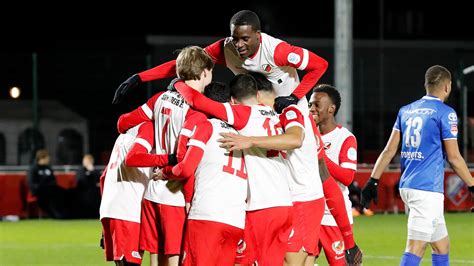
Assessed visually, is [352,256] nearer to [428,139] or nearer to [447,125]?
[428,139]

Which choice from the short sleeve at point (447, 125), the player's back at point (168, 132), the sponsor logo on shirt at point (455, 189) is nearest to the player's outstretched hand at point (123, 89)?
the player's back at point (168, 132)

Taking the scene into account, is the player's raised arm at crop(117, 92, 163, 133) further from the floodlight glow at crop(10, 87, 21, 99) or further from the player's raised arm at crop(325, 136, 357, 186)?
the floodlight glow at crop(10, 87, 21, 99)

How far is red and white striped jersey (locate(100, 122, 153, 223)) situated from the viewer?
9109 millimetres

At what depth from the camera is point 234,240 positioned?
317 inches

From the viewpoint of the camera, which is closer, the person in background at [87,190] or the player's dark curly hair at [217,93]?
the player's dark curly hair at [217,93]

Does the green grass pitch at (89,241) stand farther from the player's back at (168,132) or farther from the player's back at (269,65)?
the player's back at (168,132)

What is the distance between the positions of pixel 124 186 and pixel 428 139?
2809 mm

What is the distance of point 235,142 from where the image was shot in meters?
7.90

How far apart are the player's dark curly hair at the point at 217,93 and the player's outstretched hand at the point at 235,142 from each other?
0.55m

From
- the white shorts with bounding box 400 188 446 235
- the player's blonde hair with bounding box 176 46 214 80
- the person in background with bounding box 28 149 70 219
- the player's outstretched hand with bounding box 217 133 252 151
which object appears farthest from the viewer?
the person in background with bounding box 28 149 70 219

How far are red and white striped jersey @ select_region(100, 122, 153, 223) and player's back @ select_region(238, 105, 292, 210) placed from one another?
1213 millimetres

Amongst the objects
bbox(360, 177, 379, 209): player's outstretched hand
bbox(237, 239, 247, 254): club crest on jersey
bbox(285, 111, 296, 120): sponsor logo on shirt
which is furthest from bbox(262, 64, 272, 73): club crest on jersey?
bbox(360, 177, 379, 209): player's outstretched hand

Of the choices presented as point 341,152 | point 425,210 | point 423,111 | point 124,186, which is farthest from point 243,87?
point 425,210

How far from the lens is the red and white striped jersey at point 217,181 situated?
796 cm
